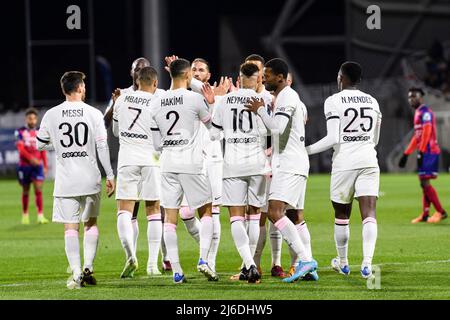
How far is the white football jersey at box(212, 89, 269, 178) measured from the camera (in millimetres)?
10500

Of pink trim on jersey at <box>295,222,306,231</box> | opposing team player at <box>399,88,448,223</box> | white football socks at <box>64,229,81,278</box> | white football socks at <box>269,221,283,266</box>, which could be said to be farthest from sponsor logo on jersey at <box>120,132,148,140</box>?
opposing team player at <box>399,88,448,223</box>

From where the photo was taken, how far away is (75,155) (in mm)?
10539

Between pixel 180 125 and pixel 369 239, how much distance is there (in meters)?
2.23

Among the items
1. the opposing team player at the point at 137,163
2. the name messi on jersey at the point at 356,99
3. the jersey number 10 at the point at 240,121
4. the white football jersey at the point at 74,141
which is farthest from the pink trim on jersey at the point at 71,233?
the name messi on jersey at the point at 356,99

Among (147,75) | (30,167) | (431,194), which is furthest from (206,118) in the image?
(30,167)

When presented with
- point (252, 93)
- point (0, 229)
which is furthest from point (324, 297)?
point (0, 229)

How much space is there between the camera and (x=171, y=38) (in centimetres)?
4719

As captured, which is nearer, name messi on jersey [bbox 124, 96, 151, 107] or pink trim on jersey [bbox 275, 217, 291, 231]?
pink trim on jersey [bbox 275, 217, 291, 231]

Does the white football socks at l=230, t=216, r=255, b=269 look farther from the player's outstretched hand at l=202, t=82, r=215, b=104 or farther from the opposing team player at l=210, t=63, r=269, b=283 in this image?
the player's outstretched hand at l=202, t=82, r=215, b=104

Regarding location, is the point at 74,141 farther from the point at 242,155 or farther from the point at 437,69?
the point at 437,69

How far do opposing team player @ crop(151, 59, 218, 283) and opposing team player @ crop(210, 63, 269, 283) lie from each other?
0.68 feet
